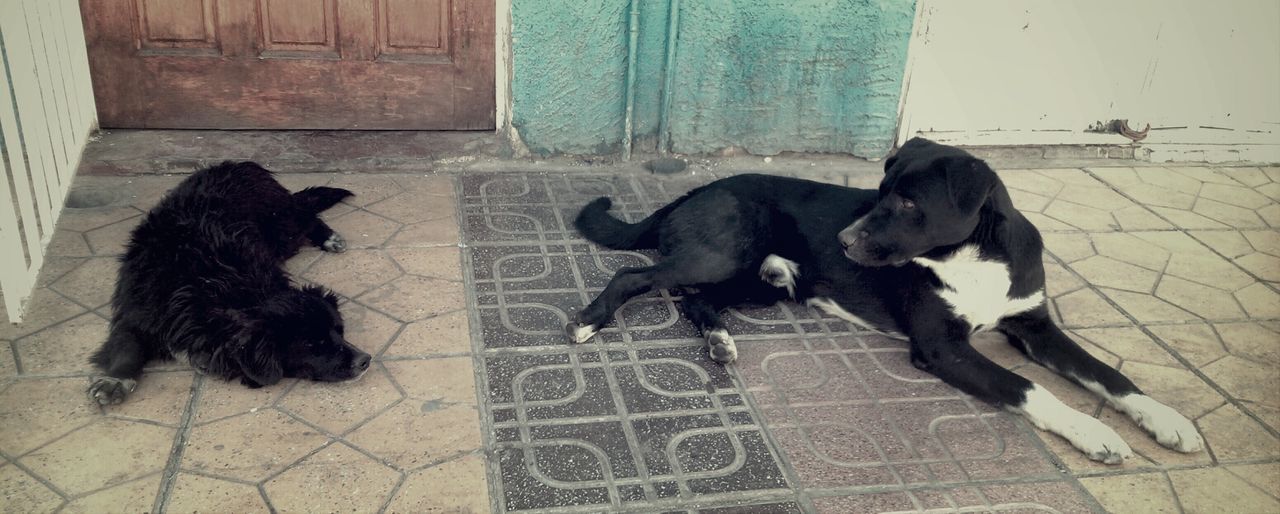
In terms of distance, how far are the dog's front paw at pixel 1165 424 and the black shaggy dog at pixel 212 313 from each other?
107 inches

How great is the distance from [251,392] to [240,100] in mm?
2270

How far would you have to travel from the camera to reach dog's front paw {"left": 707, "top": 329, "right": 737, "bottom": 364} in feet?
11.8

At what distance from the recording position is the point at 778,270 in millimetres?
4031

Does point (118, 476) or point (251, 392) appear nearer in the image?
point (118, 476)

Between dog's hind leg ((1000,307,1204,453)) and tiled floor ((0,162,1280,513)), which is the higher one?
dog's hind leg ((1000,307,1204,453))

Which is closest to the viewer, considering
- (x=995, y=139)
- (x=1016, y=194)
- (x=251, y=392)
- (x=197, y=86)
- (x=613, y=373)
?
(x=251, y=392)

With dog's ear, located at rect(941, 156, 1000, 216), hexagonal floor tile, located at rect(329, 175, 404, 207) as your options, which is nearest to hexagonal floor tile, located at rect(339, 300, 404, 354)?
hexagonal floor tile, located at rect(329, 175, 404, 207)

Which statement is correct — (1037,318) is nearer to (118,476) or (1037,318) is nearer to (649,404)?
(649,404)

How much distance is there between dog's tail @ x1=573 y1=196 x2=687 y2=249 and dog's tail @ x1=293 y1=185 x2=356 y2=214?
44.9 inches

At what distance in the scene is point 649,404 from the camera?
334cm

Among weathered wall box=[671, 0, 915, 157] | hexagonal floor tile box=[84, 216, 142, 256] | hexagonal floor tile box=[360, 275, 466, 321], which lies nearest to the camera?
hexagonal floor tile box=[360, 275, 466, 321]

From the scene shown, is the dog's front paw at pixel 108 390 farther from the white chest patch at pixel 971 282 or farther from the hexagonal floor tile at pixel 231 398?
the white chest patch at pixel 971 282

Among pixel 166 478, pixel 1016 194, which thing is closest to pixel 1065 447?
pixel 1016 194

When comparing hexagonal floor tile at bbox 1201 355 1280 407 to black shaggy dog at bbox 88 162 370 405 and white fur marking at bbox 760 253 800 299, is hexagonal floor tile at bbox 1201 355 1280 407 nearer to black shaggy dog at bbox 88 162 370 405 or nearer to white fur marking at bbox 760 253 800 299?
white fur marking at bbox 760 253 800 299
